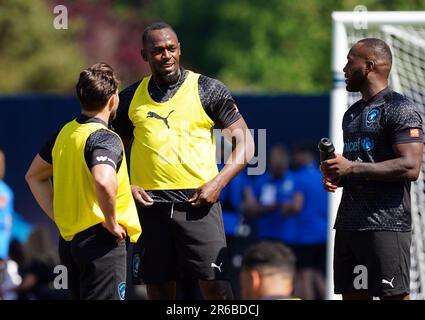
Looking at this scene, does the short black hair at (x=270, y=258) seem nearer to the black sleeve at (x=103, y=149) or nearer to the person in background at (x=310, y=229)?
the black sleeve at (x=103, y=149)

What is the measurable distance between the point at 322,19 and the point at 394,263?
18.0m

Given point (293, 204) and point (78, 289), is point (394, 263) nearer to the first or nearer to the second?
point (78, 289)

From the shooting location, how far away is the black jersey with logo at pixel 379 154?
6.63 meters

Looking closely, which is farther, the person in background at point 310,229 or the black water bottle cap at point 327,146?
the person in background at point 310,229

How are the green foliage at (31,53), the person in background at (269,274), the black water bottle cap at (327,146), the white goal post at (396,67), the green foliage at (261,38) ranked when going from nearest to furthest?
the person in background at (269,274) → the black water bottle cap at (327,146) → the white goal post at (396,67) → the green foliage at (261,38) → the green foliage at (31,53)

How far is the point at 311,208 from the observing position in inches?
490

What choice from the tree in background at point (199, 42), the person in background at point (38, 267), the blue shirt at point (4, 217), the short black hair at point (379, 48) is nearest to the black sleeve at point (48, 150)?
the short black hair at point (379, 48)

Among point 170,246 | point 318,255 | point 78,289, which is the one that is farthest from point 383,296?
point 318,255

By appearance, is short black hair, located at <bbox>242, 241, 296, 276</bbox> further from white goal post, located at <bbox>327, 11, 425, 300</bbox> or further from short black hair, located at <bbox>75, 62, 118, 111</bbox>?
white goal post, located at <bbox>327, 11, 425, 300</bbox>

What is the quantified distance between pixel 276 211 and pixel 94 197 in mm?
6388

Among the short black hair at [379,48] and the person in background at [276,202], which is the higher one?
the short black hair at [379,48]

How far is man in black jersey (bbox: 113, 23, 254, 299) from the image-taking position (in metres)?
7.09

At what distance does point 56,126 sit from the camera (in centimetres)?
1307

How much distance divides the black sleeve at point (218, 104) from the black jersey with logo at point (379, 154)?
86 cm
